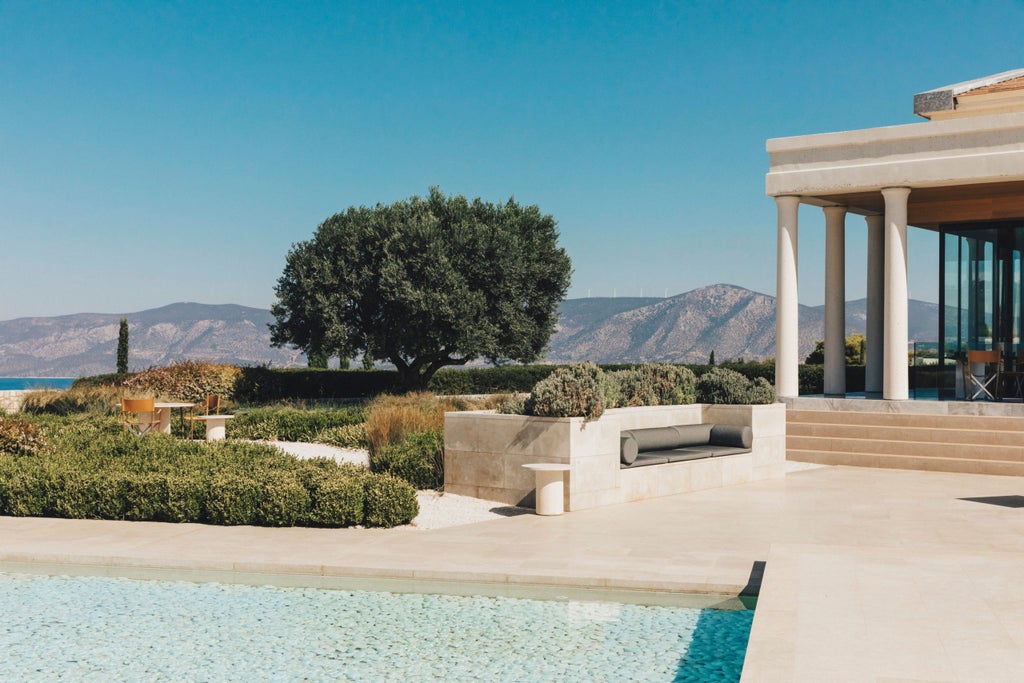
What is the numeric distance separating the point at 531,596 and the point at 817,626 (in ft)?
8.04

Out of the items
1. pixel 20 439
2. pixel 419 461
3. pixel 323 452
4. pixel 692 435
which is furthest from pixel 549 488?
pixel 20 439

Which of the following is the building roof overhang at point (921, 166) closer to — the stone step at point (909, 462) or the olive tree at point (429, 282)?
the stone step at point (909, 462)

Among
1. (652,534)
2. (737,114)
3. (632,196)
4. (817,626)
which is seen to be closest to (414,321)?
(652,534)

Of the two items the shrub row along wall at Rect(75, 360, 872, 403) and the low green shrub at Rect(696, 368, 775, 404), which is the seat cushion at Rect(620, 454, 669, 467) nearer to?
the low green shrub at Rect(696, 368, 775, 404)

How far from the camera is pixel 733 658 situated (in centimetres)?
604

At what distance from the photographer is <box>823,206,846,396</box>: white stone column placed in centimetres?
2075

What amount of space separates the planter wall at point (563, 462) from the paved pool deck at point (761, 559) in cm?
35

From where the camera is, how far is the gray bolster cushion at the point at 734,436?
13.6m

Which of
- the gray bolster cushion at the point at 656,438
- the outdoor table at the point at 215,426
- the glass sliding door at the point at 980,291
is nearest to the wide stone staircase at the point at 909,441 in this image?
the glass sliding door at the point at 980,291

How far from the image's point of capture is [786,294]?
19.0m

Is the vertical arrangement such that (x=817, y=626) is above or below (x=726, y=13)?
below

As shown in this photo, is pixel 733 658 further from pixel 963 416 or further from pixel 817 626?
pixel 963 416

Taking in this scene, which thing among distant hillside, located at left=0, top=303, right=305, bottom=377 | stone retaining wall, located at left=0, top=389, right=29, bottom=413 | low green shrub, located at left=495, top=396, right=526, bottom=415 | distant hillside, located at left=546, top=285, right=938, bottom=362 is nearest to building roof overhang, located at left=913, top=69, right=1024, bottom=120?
low green shrub, located at left=495, top=396, right=526, bottom=415

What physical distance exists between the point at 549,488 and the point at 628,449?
1.54m
